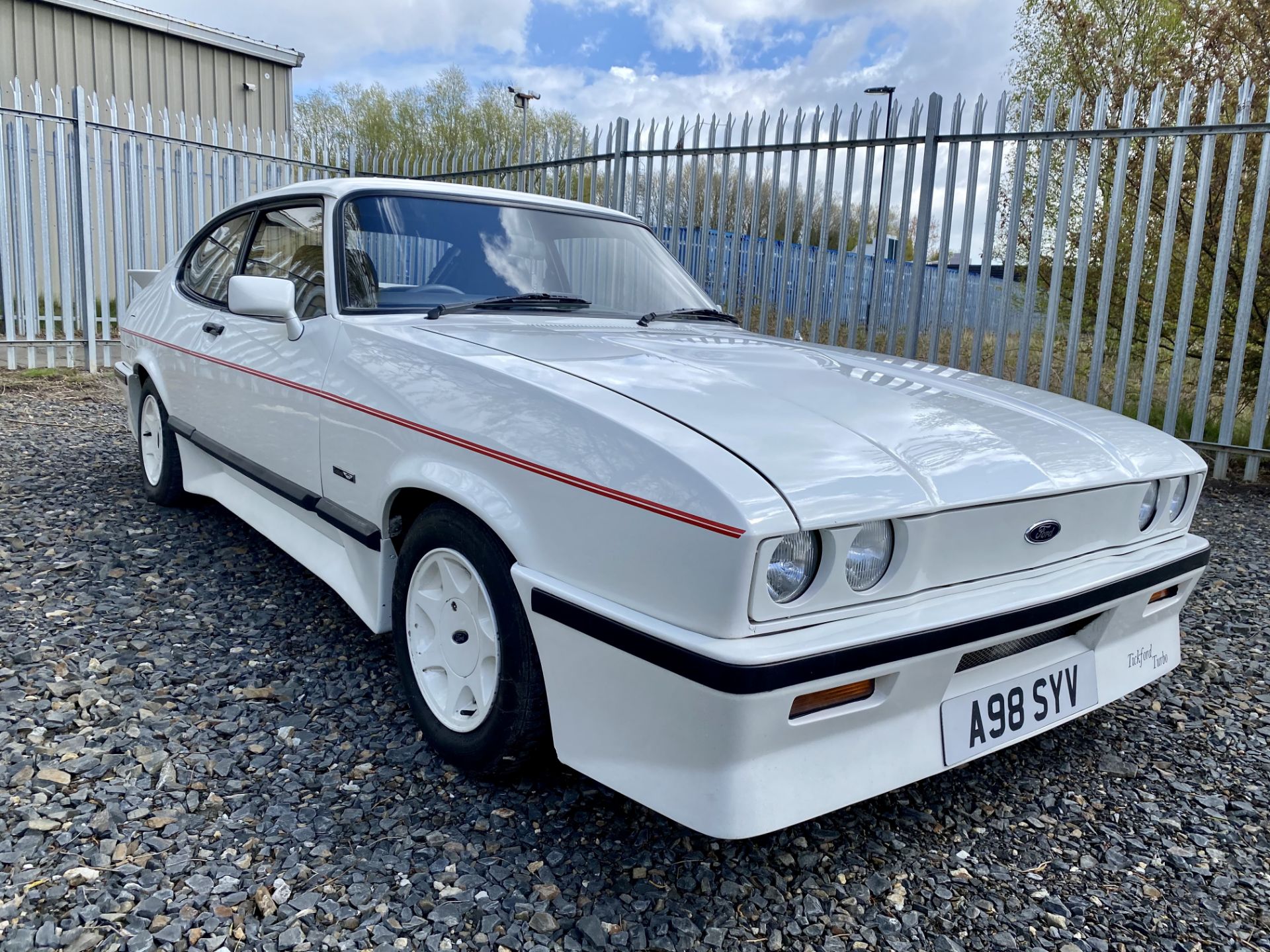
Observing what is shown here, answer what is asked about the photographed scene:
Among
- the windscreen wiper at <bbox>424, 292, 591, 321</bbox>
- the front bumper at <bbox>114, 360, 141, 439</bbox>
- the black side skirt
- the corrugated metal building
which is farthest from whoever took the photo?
the corrugated metal building

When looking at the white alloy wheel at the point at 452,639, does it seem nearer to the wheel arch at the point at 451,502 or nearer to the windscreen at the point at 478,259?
the wheel arch at the point at 451,502

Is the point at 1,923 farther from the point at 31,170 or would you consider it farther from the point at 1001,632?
the point at 31,170

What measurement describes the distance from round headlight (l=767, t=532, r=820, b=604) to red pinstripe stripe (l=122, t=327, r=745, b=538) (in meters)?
0.14

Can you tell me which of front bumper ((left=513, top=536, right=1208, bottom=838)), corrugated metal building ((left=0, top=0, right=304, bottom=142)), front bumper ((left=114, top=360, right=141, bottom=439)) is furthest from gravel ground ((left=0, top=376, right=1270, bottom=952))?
corrugated metal building ((left=0, top=0, right=304, bottom=142))

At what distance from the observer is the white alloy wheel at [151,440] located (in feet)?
14.2

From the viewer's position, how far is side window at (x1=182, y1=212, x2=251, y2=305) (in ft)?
12.3

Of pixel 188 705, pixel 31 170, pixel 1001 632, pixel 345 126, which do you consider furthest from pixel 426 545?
pixel 345 126

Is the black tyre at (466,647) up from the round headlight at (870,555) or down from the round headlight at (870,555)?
down

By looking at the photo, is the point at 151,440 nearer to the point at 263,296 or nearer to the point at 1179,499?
the point at 263,296

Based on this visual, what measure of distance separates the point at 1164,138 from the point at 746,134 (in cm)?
290

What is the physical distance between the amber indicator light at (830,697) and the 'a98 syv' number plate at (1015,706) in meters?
0.24

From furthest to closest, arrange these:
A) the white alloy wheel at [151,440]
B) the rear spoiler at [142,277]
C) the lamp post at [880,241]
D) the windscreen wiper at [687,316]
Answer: the lamp post at [880,241] → the rear spoiler at [142,277] → the white alloy wheel at [151,440] → the windscreen wiper at [687,316]

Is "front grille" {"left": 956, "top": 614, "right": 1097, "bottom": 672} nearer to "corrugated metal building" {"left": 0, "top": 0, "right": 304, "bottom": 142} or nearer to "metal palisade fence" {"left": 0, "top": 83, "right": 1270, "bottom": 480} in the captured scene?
"metal palisade fence" {"left": 0, "top": 83, "right": 1270, "bottom": 480}

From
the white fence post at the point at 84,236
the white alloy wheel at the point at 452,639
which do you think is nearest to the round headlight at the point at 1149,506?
the white alloy wheel at the point at 452,639
